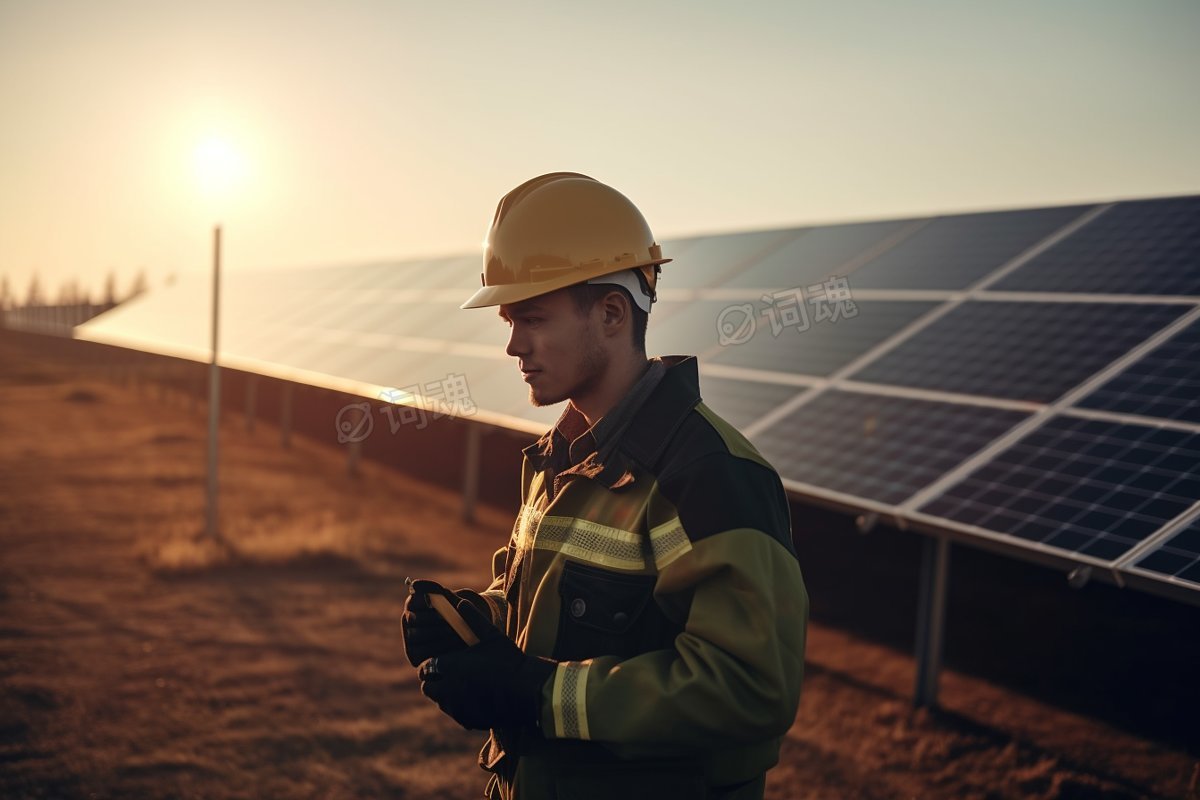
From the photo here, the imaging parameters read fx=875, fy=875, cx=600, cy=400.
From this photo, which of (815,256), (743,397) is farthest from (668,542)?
(815,256)

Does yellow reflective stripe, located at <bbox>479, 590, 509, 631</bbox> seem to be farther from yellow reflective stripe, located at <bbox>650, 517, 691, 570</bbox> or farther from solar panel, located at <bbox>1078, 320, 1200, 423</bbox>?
solar panel, located at <bbox>1078, 320, 1200, 423</bbox>

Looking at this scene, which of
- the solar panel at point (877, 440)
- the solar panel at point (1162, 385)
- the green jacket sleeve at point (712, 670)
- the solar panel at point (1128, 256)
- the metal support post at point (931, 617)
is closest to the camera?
the green jacket sleeve at point (712, 670)

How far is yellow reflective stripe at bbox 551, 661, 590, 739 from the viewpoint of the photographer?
1821 millimetres

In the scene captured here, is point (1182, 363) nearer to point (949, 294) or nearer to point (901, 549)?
point (949, 294)

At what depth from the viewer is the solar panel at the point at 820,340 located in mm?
9125

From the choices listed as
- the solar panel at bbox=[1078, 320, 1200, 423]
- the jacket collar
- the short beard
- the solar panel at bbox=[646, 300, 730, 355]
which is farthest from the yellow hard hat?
the solar panel at bbox=[646, 300, 730, 355]

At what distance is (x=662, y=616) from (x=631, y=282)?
2.71ft

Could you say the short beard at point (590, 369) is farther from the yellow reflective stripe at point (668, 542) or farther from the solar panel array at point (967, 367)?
the solar panel array at point (967, 367)

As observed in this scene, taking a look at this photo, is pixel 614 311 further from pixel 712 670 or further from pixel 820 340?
pixel 820 340

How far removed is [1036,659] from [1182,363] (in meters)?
3.13

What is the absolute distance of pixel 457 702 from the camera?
192 centimetres

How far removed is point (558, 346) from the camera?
2135 mm

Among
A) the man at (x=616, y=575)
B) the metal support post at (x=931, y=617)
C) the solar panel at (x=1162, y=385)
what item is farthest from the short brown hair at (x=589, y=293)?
the solar panel at (x=1162, y=385)

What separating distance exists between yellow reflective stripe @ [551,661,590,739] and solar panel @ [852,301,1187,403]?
20.6 feet
